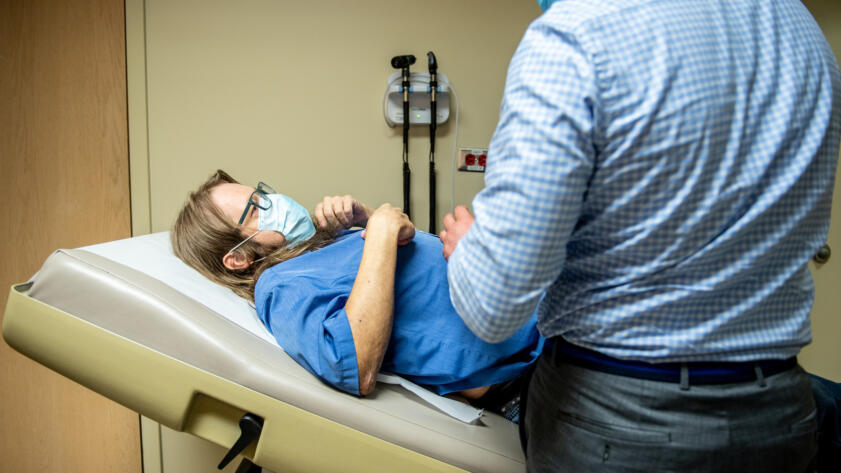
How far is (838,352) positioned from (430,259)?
72.8 inches

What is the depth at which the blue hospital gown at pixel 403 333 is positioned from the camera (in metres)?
0.92

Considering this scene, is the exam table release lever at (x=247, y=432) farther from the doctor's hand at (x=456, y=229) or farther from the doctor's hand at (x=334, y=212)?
the doctor's hand at (x=334, y=212)

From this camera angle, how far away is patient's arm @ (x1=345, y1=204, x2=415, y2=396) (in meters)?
0.92

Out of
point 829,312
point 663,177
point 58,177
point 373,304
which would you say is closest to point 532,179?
point 663,177

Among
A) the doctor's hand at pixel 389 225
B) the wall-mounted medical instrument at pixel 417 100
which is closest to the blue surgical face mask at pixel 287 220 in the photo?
the doctor's hand at pixel 389 225

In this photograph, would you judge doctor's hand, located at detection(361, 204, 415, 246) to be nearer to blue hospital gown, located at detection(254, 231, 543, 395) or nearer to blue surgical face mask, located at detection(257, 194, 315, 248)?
blue hospital gown, located at detection(254, 231, 543, 395)

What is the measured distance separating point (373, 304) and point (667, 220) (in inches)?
22.8

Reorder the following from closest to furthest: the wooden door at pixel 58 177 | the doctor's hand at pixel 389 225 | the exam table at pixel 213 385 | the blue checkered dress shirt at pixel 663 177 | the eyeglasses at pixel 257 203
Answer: the blue checkered dress shirt at pixel 663 177
the exam table at pixel 213 385
the doctor's hand at pixel 389 225
the eyeglasses at pixel 257 203
the wooden door at pixel 58 177

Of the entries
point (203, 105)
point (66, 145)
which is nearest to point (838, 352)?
point (203, 105)

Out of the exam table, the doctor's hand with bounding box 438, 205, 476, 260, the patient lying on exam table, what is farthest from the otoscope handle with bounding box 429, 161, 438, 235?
the exam table

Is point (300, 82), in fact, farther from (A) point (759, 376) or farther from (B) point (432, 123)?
(A) point (759, 376)

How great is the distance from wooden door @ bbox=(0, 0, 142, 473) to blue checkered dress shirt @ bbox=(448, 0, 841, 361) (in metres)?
1.64

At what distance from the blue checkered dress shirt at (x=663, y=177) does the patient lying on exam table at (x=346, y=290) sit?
36 centimetres

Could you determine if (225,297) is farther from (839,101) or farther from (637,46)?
(839,101)
